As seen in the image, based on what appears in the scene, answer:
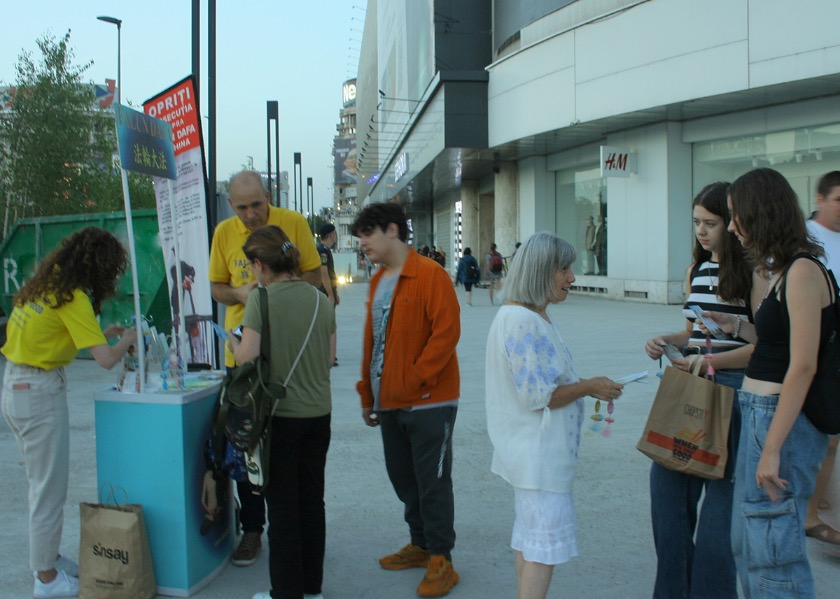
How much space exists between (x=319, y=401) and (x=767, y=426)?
5.96ft

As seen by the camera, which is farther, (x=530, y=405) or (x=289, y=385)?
(x=289, y=385)

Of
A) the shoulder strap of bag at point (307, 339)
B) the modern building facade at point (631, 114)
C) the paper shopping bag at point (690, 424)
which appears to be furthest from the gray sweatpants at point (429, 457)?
the modern building facade at point (631, 114)

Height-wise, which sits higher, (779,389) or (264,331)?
(264,331)

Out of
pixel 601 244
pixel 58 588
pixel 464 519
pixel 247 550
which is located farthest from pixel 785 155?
pixel 58 588

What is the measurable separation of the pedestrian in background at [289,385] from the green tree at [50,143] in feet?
52.3

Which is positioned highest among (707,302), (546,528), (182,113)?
(182,113)

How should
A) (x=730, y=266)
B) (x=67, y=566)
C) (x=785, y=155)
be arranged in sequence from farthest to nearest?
(x=785, y=155)
(x=67, y=566)
(x=730, y=266)

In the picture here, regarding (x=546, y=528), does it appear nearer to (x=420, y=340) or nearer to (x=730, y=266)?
(x=420, y=340)

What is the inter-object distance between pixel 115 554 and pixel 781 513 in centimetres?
272

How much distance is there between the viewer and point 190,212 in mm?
6438

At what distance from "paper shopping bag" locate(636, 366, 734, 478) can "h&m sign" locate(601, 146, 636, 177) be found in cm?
1779

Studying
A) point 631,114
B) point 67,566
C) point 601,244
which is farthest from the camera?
point 601,244

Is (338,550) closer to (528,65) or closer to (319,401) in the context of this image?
(319,401)

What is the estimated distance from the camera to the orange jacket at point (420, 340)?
3.72 metres
